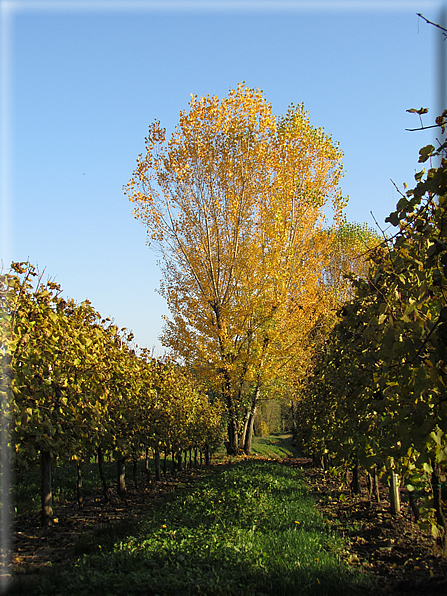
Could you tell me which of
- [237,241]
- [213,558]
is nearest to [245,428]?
[237,241]

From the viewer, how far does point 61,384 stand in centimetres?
589

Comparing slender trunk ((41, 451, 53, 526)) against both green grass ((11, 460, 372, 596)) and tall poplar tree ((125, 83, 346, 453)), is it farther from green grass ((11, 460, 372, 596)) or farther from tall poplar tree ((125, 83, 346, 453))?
tall poplar tree ((125, 83, 346, 453))

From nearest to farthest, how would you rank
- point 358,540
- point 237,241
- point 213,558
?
point 213,558
point 358,540
point 237,241

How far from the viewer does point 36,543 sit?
6.14 meters

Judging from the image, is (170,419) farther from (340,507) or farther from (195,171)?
(195,171)

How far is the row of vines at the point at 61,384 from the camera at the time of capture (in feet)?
16.8

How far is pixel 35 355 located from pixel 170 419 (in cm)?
711

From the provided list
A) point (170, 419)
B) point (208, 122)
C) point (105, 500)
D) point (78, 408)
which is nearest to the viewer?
point (78, 408)

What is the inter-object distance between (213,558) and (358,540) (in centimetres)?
251

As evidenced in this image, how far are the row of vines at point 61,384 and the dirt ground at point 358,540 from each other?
531 mm

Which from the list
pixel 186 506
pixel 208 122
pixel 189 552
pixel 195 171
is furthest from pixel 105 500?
pixel 208 122

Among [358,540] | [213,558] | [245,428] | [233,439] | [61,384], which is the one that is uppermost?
[61,384]

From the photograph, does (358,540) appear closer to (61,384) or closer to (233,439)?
(61,384)

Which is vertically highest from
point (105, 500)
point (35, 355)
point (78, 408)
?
point (35, 355)
